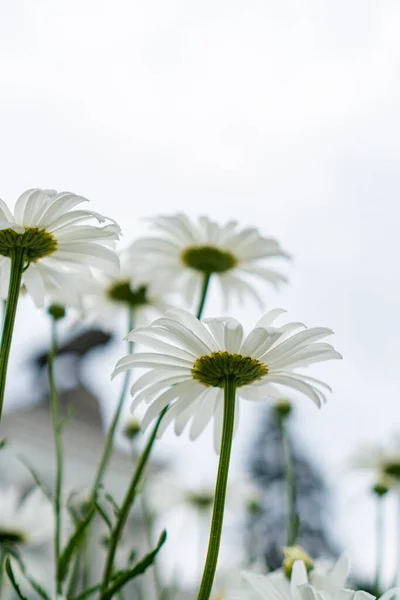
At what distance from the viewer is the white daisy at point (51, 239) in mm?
606

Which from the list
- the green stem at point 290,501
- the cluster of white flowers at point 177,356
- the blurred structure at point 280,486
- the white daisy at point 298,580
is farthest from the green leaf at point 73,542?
the blurred structure at point 280,486

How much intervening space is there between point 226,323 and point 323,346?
71 millimetres

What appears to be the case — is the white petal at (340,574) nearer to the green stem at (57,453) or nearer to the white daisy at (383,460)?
the green stem at (57,453)

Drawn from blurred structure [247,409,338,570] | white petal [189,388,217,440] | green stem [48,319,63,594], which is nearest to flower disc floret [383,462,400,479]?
green stem [48,319,63,594]

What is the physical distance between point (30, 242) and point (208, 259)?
403 mm

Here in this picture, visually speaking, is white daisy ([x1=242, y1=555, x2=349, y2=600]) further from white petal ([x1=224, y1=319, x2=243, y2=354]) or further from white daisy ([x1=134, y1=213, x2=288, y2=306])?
white daisy ([x1=134, y1=213, x2=288, y2=306])

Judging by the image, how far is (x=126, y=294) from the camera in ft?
3.58

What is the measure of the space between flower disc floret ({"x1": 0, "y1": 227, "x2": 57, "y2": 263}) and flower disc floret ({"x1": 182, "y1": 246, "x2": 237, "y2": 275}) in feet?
1.17

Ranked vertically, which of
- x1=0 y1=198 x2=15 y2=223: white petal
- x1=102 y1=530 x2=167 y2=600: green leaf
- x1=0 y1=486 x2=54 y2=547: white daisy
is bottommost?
x1=102 y1=530 x2=167 y2=600: green leaf

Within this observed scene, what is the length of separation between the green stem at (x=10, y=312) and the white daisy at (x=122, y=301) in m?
0.44

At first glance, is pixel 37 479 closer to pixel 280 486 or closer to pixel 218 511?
pixel 218 511

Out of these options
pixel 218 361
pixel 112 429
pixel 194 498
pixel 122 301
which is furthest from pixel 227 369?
pixel 194 498

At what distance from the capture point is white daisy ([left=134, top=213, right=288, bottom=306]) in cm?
99

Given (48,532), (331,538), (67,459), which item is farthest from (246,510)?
(331,538)
